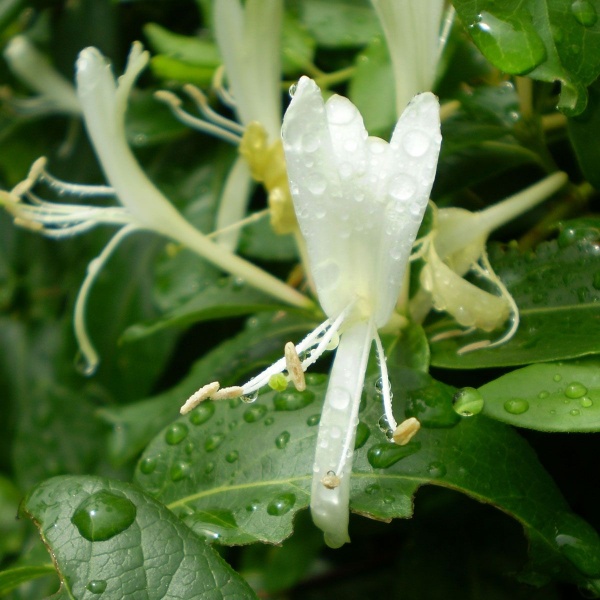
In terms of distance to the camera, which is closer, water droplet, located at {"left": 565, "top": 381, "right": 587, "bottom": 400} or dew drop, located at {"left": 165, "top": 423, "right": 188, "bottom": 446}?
water droplet, located at {"left": 565, "top": 381, "right": 587, "bottom": 400}

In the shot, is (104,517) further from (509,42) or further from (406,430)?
(509,42)

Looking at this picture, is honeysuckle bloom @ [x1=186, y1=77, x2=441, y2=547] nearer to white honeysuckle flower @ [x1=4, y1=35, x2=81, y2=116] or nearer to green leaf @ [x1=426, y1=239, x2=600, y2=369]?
green leaf @ [x1=426, y1=239, x2=600, y2=369]

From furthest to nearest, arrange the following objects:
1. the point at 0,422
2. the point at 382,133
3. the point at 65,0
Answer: the point at 0,422 < the point at 65,0 < the point at 382,133

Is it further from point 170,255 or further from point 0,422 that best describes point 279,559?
point 0,422

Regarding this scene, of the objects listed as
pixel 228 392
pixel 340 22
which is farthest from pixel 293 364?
pixel 340 22

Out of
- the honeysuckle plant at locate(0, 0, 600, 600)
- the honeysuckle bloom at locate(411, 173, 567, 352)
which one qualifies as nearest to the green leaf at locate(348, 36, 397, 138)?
the honeysuckle plant at locate(0, 0, 600, 600)

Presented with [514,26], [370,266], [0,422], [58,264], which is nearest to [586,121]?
[514,26]

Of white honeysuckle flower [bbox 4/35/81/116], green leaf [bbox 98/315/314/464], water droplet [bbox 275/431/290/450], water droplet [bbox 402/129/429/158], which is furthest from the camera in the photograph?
white honeysuckle flower [bbox 4/35/81/116]
